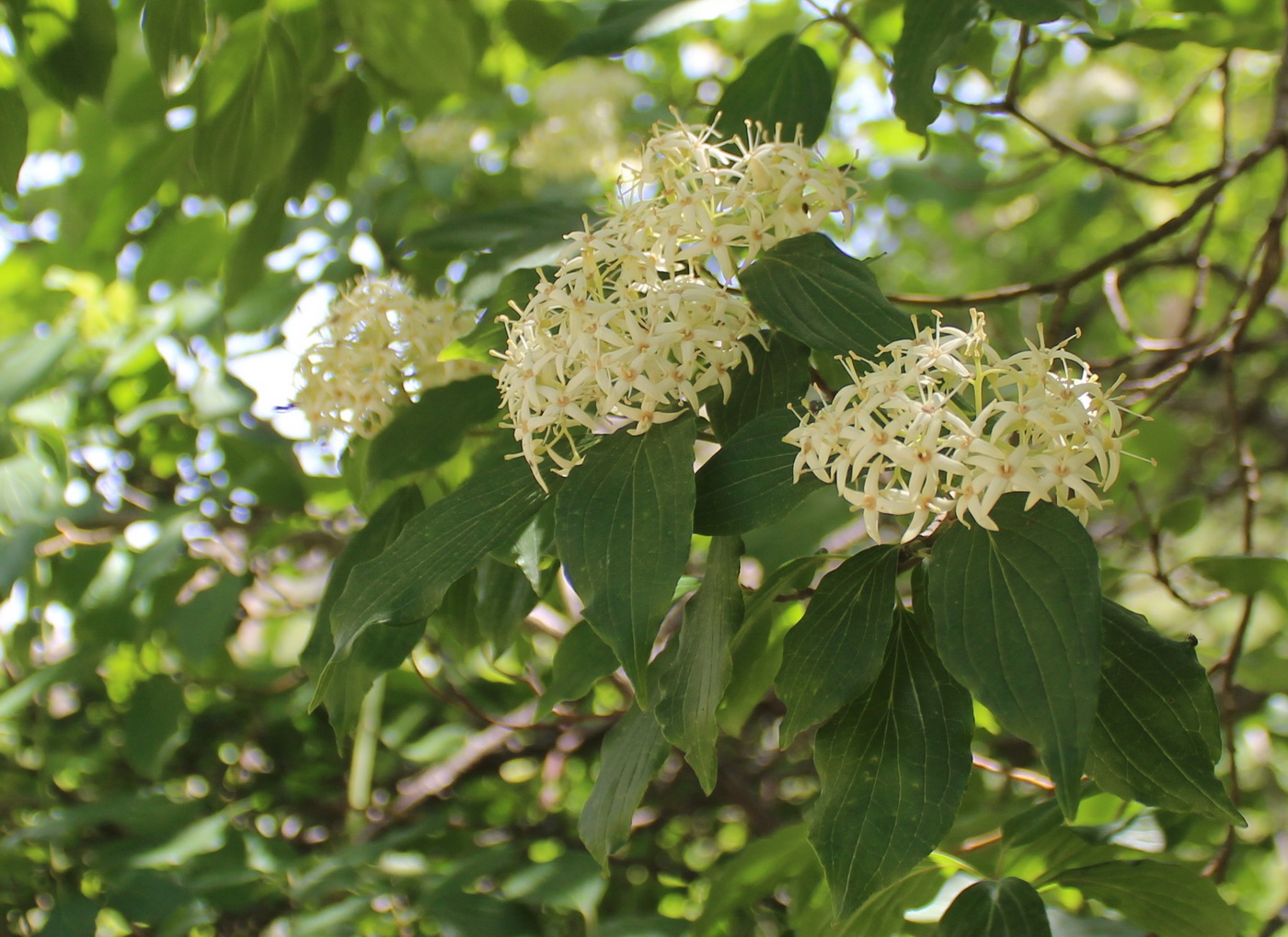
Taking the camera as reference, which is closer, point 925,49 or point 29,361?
point 925,49

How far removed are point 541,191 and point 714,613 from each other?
147 centimetres

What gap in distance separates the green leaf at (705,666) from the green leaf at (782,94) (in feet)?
1.80

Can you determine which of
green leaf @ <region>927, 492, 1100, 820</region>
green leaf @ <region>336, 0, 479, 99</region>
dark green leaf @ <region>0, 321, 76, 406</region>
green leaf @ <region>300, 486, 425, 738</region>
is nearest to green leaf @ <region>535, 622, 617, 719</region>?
green leaf @ <region>300, 486, 425, 738</region>

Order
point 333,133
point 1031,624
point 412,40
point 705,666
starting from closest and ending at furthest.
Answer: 1. point 1031,624
2. point 705,666
3. point 412,40
4. point 333,133

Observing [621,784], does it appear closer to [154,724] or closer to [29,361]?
[154,724]

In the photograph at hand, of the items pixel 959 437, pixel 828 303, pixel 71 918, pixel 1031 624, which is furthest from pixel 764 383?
pixel 71 918

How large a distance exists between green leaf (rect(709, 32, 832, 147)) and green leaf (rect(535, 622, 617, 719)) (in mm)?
559

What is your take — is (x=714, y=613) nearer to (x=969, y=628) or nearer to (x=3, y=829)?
(x=969, y=628)

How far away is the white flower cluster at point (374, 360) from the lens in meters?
1.10

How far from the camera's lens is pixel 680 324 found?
0.79m

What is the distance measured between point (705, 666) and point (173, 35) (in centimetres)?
86

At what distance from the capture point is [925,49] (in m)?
1.00

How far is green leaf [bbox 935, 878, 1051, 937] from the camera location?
2.60 ft

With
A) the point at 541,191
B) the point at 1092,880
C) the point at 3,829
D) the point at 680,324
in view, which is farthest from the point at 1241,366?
the point at 3,829
